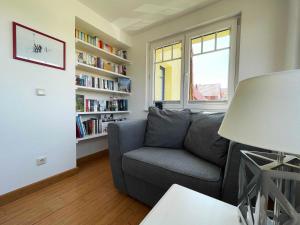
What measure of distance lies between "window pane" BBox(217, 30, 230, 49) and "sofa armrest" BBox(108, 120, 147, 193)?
1.64 metres

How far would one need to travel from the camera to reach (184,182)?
1.04 m

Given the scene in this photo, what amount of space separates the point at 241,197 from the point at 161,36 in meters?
2.56

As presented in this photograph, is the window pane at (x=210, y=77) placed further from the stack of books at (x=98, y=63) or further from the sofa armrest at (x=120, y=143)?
the stack of books at (x=98, y=63)

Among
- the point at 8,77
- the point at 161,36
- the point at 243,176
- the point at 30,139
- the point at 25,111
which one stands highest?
the point at 161,36

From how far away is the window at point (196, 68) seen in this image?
6.65 ft

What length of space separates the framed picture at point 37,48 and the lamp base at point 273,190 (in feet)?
6.46

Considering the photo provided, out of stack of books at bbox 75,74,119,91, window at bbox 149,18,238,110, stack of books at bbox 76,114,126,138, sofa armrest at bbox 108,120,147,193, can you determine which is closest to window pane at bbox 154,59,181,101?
window at bbox 149,18,238,110

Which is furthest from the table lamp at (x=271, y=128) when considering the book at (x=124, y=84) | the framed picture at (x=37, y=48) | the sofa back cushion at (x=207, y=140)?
the book at (x=124, y=84)

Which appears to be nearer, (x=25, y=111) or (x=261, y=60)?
(x=25, y=111)

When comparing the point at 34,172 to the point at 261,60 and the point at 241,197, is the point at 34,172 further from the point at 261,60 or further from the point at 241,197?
the point at 261,60

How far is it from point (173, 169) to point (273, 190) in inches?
30.3

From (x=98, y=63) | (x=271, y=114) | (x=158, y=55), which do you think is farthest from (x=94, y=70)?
(x=271, y=114)

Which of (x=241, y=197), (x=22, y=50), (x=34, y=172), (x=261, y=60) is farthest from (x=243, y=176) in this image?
(x=22, y=50)

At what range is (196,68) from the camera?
7.52 ft
